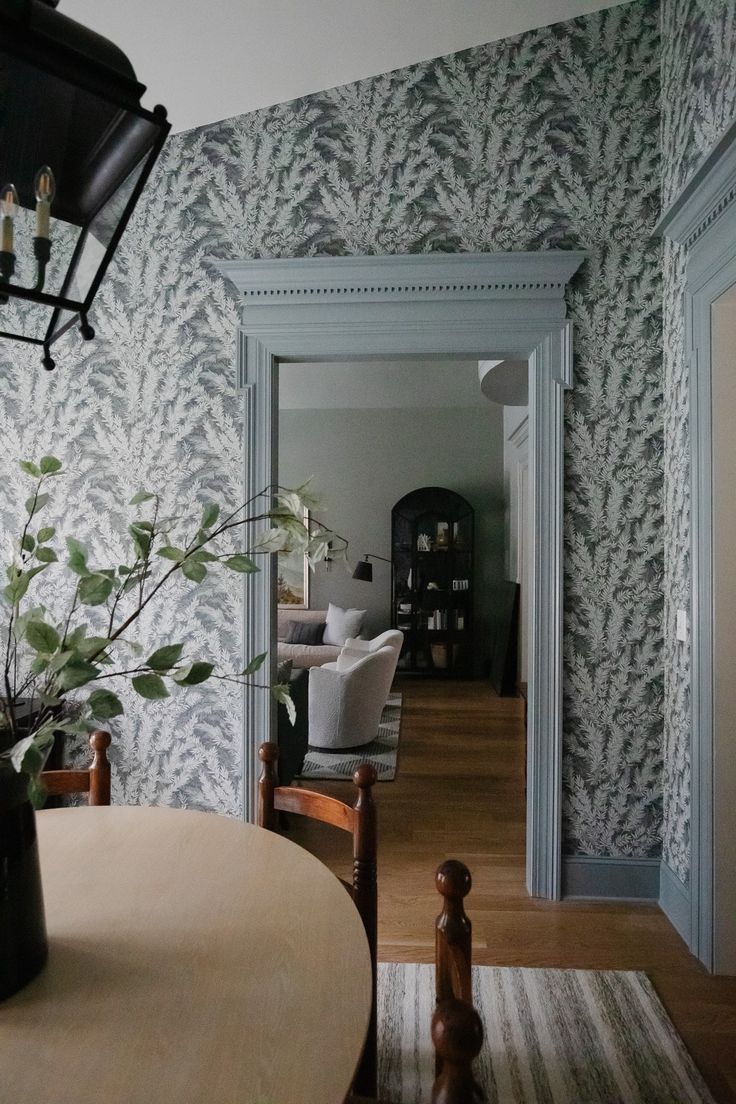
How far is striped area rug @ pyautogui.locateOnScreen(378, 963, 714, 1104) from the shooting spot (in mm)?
1865

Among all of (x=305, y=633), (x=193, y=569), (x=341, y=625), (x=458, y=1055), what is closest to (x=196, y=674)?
(x=193, y=569)

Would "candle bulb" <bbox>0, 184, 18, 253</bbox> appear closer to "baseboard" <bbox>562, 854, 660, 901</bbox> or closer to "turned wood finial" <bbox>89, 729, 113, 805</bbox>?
"turned wood finial" <bbox>89, 729, 113, 805</bbox>

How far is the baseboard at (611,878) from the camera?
9.38 feet

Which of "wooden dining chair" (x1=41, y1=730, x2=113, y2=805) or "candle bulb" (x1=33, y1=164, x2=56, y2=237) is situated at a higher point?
"candle bulb" (x1=33, y1=164, x2=56, y2=237)

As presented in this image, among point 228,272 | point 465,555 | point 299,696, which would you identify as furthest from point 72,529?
point 465,555

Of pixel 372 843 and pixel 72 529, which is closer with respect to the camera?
pixel 372 843

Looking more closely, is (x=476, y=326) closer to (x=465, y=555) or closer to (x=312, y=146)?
(x=312, y=146)

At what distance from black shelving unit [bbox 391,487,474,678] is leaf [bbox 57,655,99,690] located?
6.97 metres

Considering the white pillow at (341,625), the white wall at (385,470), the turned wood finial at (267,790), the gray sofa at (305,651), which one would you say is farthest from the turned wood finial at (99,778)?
the white wall at (385,470)

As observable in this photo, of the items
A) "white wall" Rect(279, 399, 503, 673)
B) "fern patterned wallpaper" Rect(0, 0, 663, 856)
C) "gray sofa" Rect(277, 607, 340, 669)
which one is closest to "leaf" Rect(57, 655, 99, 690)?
"fern patterned wallpaper" Rect(0, 0, 663, 856)

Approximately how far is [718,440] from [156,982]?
2.24 metres

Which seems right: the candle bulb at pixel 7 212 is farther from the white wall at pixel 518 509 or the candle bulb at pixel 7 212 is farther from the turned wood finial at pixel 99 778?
the white wall at pixel 518 509

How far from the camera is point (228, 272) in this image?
2953 millimetres

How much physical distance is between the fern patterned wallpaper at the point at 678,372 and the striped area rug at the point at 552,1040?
0.62 meters
